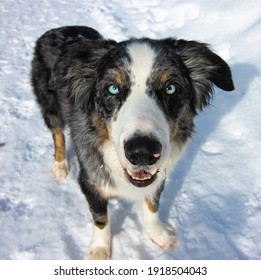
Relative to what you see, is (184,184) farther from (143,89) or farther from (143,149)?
(143,149)

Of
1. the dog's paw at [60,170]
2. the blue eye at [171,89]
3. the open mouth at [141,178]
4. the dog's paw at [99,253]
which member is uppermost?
the blue eye at [171,89]

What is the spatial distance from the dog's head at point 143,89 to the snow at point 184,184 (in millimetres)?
955

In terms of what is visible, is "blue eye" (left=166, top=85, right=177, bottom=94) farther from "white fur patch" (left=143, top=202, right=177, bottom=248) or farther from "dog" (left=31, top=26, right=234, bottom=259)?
"white fur patch" (left=143, top=202, right=177, bottom=248)

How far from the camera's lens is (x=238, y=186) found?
4.20m

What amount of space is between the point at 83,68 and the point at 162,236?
6.01ft

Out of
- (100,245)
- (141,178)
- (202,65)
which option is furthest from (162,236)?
(202,65)

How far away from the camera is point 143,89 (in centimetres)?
280

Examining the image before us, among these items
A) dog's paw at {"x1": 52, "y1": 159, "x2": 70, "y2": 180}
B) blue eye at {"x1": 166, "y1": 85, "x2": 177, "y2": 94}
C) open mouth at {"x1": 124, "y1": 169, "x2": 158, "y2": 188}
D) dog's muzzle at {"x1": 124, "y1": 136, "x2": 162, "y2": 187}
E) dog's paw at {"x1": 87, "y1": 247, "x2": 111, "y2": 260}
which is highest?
blue eye at {"x1": 166, "y1": 85, "x2": 177, "y2": 94}

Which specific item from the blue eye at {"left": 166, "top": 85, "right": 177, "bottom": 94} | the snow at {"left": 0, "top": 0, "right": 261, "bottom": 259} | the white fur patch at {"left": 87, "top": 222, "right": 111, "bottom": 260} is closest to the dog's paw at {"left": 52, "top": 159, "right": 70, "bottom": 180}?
the snow at {"left": 0, "top": 0, "right": 261, "bottom": 259}

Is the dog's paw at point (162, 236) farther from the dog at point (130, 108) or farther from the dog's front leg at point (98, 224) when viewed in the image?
the dog's front leg at point (98, 224)

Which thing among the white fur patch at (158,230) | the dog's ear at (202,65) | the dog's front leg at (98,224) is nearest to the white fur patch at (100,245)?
the dog's front leg at (98,224)

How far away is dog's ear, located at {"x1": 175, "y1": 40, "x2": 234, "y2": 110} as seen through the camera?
3240 mm

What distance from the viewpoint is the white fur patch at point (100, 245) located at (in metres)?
3.62
